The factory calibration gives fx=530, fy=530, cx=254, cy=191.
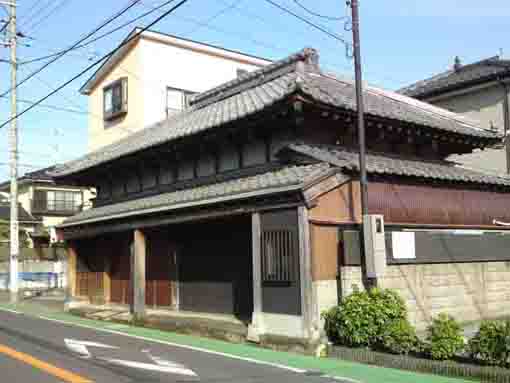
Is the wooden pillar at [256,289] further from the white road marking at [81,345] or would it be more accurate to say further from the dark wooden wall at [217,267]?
the white road marking at [81,345]

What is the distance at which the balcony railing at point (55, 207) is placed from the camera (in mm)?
45719

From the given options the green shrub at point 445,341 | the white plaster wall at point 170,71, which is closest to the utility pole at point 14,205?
the white plaster wall at point 170,71

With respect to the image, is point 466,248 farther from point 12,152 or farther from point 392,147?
point 12,152

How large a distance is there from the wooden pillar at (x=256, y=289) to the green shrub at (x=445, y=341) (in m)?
3.76

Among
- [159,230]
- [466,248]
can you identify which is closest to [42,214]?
[159,230]

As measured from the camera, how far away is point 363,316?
950 cm

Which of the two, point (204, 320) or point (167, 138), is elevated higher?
point (167, 138)

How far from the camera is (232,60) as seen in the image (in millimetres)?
32344

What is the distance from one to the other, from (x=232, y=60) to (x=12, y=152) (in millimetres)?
14201

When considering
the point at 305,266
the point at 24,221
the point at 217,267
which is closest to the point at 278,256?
the point at 305,266

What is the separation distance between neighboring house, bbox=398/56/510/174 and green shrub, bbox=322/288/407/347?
47.0ft

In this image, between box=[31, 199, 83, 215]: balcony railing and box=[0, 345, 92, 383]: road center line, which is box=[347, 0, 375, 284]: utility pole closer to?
box=[0, 345, 92, 383]: road center line

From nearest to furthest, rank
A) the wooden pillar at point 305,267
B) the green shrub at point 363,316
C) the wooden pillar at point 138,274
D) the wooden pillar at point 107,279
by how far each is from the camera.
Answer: the green shrub at point 363,316 < the wooden pillar at point 305,267 < the wooden pillar at point 138,274 < the wooden pillar at point 107,279

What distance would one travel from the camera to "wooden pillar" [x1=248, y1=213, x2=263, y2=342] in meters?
10.9
